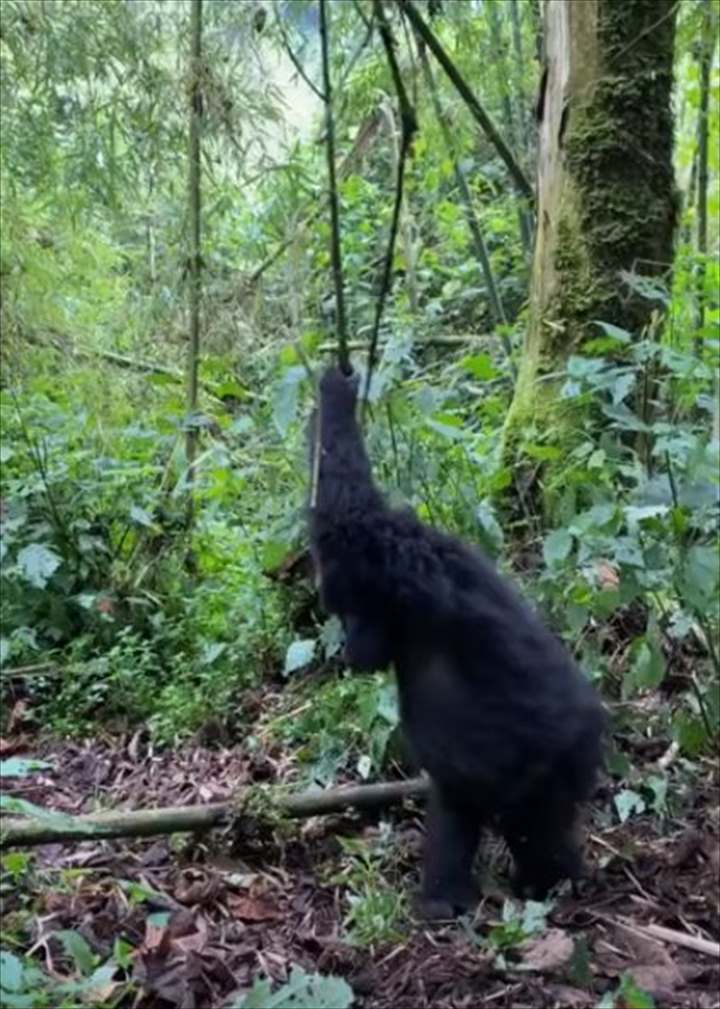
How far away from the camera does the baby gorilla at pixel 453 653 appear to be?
1.95 m

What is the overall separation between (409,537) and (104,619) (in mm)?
2326

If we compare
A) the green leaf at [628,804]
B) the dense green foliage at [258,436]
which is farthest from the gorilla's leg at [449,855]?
the green leaf at [628,804]

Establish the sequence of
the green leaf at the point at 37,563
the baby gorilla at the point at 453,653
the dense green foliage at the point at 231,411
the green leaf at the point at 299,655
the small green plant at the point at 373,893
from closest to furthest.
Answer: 1. the baby gorilla at the point at 453,653
2. the small green plant at the point at 373,893
3. the dense green foliage at the point at 231,411
4. the green leaf at the point at 299,655
5. the green leaf at the point at 37,563

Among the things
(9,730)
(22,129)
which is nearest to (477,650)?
(9,730)

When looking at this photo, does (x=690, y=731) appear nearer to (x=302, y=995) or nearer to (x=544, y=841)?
(x=544, y=841)

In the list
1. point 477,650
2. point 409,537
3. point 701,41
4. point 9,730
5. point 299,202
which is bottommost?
point 9,730

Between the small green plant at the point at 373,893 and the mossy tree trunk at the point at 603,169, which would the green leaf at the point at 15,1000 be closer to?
the small green plant at the point at 373,893

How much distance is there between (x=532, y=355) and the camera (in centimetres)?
380

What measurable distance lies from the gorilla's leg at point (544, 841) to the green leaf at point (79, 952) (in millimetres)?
766

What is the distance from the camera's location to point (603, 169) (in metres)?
3.64

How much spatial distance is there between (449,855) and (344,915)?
0.45 m

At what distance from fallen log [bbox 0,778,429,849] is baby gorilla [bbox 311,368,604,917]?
64 cm

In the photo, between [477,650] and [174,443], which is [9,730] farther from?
[477,650]

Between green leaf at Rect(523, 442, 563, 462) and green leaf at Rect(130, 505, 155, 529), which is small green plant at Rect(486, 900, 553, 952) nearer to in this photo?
green leaf at Rect(523, 442, 563, 462)
